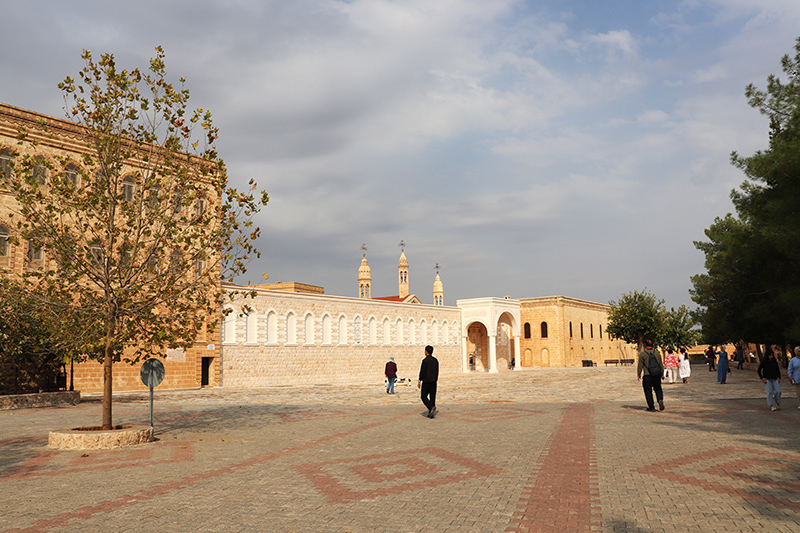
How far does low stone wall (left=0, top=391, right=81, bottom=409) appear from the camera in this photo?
753 inches

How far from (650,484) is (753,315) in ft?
64.9

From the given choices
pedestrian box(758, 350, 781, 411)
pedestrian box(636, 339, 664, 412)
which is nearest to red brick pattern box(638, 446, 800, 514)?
pedestrian box(636, 339, 664, 412)

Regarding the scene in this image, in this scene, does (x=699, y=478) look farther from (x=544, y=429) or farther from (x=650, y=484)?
(x=544, y=429)

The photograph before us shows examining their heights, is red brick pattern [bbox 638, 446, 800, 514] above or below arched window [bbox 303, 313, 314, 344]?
below

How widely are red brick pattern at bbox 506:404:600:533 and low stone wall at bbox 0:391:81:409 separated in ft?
54.8

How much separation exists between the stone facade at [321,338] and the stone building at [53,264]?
109cm

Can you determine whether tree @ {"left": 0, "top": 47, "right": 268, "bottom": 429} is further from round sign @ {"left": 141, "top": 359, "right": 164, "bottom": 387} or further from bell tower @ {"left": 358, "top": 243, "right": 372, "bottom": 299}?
bell tower @ {"left": 358, "top": 243, "right": 372, "bottom": 299}

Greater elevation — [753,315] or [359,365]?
[753,315]

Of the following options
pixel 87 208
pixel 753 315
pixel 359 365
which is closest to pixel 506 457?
pixel 87 208

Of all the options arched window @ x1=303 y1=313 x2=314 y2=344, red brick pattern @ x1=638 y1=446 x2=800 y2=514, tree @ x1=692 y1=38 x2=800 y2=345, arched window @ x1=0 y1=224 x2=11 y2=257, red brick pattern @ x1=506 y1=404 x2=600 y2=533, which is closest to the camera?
red brick pattern @ x1=506 y1=404 x2=600 y2=533

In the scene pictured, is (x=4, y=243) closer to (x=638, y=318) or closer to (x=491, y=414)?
(x=491, y=414)

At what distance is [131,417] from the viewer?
1623 centimetres

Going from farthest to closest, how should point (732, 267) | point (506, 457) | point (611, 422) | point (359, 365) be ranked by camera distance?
point (359, 365)
point (732, 267)
point (611, 422)
point (506, 457)

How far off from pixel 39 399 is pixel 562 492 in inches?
737
